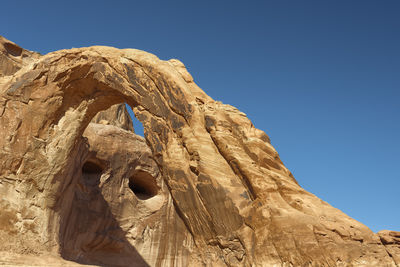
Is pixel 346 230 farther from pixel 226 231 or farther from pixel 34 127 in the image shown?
pixel 34 127

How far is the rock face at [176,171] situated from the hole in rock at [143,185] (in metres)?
5.03

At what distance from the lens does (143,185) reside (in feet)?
64.6

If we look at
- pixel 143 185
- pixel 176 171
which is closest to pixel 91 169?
pixel 143 185

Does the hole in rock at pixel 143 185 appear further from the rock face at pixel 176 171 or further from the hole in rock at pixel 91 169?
the rock face at pixel 176 171

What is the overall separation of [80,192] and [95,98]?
7.40 m

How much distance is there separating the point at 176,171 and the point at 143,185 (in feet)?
44.2

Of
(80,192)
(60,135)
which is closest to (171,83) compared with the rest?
(60,135)

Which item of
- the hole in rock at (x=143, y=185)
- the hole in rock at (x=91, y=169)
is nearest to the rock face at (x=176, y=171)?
the hole in rock at (x=91, y=169)

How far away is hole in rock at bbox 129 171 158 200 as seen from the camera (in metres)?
18.9

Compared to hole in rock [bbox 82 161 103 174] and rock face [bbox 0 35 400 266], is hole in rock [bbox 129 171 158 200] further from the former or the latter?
rock face [bbox 0 35 400 266]

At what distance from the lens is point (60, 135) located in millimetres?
9648

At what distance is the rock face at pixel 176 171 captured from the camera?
5195 millimetres

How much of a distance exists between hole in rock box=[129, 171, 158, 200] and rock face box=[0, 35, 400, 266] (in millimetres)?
5032

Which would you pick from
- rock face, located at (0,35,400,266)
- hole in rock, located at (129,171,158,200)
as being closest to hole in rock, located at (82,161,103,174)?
hole in rock, located at (129,171,158,200)
